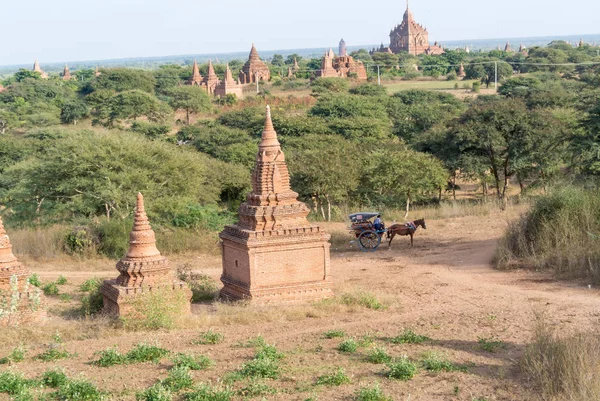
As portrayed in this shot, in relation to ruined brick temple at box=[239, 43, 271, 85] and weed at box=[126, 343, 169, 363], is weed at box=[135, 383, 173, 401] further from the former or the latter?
ruined brick temple at box=[239, 43, 271, 85]

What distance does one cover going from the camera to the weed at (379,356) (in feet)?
26.9

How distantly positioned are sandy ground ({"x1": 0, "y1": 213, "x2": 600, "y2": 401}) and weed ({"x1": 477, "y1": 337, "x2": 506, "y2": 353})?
7 cm

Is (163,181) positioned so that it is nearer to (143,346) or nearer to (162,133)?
(143,346)

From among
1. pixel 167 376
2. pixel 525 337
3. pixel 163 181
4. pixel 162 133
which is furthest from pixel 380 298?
pixel 162 133

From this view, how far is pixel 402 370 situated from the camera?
A: 771 cm

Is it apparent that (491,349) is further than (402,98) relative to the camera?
No

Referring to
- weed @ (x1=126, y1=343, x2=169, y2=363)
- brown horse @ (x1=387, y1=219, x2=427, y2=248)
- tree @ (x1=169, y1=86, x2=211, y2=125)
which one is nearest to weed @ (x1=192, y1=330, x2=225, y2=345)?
weed @ (x1=126, y1=343, x2=169, y2=363)

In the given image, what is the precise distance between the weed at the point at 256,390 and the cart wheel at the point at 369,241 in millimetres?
10201

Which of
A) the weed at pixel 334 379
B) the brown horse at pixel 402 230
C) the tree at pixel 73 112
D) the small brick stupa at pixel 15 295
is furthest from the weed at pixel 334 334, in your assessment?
the tree at pixel 73 112

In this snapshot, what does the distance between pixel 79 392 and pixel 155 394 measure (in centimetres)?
75

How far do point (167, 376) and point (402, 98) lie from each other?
53.4m

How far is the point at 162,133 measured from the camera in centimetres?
4638

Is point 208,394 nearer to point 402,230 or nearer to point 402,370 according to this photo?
point 402,370

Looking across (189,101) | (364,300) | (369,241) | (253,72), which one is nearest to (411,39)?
(253,72)
